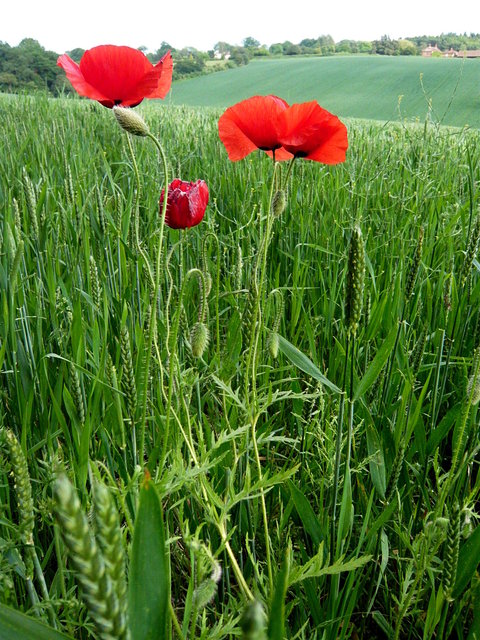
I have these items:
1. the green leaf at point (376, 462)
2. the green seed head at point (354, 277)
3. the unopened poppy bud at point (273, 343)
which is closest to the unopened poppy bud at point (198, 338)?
the unopened poppy bud at point (273, 343)

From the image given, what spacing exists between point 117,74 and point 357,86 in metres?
27.9

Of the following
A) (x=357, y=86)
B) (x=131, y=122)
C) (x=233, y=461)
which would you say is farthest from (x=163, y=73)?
(x=357, y=86)

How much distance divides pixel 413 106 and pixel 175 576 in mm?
22210

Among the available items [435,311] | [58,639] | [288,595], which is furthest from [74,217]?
[58,639]

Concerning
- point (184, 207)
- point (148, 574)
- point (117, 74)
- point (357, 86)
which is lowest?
point (148, 574)

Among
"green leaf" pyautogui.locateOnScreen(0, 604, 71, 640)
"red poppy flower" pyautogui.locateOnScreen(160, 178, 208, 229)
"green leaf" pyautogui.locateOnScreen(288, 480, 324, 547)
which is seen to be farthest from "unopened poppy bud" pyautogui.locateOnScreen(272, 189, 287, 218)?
"green leaf" pyautogui.locateOnScreen(0, 604, 71, 640)

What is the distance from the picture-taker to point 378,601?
989 mm

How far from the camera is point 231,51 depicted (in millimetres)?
47844

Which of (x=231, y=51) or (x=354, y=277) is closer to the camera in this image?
(x=354, y=277)

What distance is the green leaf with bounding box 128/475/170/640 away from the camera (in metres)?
0.31

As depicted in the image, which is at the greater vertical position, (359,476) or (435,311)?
(435,311)

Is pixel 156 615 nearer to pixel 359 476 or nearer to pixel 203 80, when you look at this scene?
pixel 359 476

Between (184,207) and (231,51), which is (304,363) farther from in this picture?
(231,51)

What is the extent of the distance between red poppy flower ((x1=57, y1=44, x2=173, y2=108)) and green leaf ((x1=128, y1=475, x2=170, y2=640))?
0.84 metres
